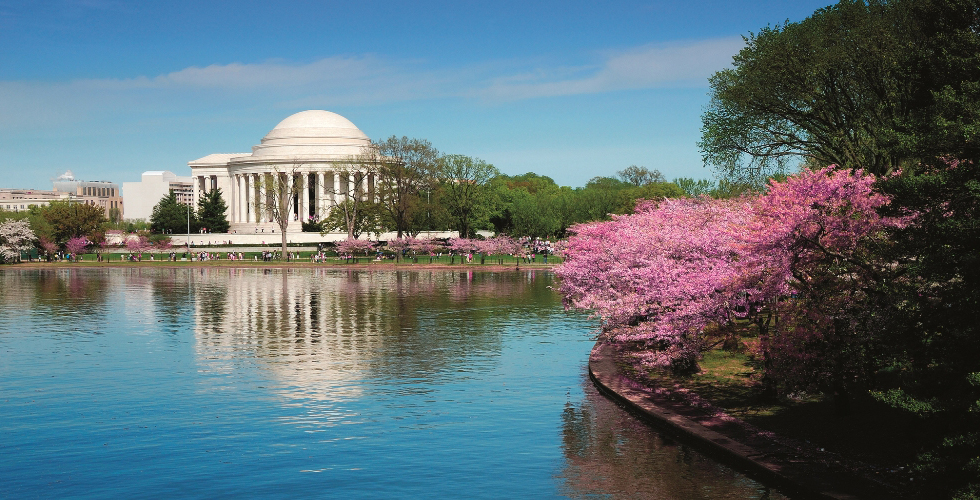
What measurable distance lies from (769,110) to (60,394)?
101ft

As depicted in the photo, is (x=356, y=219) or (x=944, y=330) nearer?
(x=944, y=330)

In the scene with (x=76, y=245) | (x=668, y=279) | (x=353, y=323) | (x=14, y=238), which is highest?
(x=14, y=238)

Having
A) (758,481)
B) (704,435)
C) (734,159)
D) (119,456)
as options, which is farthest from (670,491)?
(734,159)

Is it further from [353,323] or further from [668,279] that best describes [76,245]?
[668,279]

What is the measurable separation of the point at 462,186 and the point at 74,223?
149 ft

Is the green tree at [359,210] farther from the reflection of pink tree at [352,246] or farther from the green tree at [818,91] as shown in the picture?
the green tree at [818,91]

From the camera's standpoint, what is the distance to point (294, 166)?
13150 centimetres

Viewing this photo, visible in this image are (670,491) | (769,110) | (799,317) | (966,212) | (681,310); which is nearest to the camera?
(966,212)

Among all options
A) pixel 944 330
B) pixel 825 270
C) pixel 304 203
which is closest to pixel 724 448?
pixel 825 270

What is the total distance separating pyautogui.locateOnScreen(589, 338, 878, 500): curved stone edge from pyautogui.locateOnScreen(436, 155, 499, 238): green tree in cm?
8119

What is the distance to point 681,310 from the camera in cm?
2020

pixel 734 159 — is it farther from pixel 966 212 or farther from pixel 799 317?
pixel 966 212

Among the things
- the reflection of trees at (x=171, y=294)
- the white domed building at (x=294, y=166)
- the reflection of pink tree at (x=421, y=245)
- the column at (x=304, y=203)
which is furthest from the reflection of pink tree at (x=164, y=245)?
the reflection of trees at (x=171, y=294)

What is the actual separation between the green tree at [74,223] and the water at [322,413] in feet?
248
